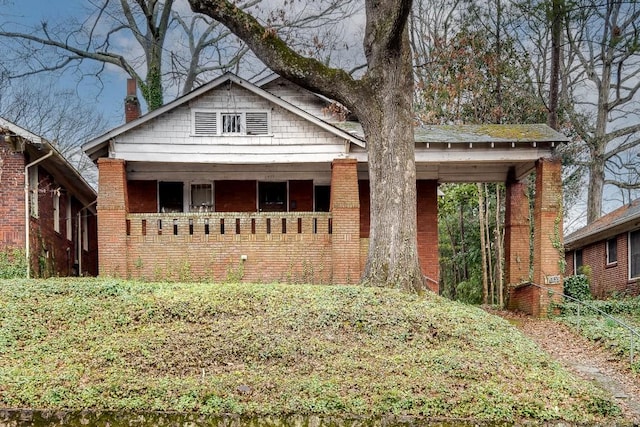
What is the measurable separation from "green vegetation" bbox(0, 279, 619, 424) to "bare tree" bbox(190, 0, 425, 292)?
1.63m

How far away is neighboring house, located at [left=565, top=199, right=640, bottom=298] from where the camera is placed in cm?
2239

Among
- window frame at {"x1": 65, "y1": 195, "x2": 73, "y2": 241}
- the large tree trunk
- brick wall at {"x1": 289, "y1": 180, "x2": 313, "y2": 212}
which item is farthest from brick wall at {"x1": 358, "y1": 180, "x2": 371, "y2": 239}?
window frame at {"x1": 65, "y1": 195, "x2": 73, "y2": 241}

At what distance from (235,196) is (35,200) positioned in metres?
5.83

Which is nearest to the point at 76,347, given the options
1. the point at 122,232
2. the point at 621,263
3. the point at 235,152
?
the point at 122,232

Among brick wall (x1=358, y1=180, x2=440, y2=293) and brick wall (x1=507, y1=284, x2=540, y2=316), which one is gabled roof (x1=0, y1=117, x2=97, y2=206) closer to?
brick wall (x1=358, y1=180, x2=440, y2=293)

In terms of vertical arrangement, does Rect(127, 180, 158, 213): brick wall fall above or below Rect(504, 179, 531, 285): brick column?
above

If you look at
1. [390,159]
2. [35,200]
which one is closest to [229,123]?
[35,200]

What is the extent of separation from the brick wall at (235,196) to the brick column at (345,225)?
12.2ft

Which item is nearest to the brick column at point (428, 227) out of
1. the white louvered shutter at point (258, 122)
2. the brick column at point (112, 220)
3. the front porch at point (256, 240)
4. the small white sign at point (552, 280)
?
the front porch at point (256, 240)

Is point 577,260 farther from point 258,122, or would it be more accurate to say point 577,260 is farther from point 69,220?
point 69,220

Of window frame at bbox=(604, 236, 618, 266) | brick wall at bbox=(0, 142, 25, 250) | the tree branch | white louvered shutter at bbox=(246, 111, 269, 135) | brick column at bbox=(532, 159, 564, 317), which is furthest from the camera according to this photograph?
window frame at bbox=(604, 236, 618, 266)

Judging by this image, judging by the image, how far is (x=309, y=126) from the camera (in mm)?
17812

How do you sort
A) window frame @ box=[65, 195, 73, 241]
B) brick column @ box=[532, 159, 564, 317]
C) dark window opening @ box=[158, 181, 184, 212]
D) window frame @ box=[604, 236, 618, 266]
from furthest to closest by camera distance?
window frame @ box=[604, 236, 618, 266]
window frame @ box=[65, 195, 73, 241]
dark window opening @ box=[158, 181, 184, 212]
brick column @ box=[532, 159, 564, 317]

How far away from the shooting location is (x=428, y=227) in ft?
67.3
